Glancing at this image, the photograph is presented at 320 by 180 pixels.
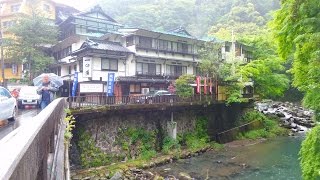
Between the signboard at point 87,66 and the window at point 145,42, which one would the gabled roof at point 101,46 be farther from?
the window at point 145,42

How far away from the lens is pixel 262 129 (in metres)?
35.4

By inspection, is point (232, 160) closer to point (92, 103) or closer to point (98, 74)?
point (92, 103)

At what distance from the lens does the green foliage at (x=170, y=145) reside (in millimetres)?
25547

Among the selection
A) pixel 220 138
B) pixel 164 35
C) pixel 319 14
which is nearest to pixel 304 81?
pixel 319 14

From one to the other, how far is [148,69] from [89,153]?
55.4 ft

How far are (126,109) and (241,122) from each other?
59.3 feet

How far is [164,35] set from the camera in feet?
119

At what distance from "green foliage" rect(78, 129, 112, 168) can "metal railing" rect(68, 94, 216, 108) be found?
220 centimetres

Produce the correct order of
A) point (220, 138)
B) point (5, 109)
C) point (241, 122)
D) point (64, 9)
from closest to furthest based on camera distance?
point (5, 109)
point (220, 138)
point (241, 122)
point (64, 9)

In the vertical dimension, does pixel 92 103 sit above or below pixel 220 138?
above

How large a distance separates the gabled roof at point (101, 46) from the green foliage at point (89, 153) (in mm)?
11805

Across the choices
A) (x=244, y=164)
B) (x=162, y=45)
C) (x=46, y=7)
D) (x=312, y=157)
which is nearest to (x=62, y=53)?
(x=46, y=7)

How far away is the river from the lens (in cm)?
2109

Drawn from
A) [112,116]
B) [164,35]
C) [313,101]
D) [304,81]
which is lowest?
[112,116]
